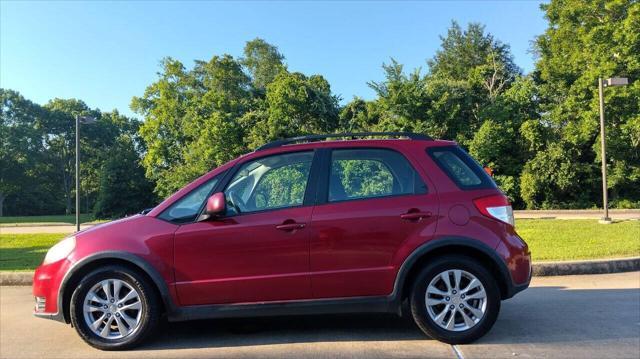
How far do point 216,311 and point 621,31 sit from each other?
28.1m

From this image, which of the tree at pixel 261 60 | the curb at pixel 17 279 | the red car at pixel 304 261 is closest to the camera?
the red car at pixel 304 261

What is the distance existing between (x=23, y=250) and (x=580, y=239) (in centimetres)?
1355

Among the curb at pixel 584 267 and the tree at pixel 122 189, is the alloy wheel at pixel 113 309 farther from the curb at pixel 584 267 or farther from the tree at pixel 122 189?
the tree at pixel 122 189

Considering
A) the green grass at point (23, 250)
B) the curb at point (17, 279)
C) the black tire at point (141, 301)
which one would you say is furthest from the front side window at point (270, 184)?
the green grass at point (23, 250)

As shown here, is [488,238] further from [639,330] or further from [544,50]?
[544,50]

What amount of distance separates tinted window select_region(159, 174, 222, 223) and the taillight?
2436 millimetres

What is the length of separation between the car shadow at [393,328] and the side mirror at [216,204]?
1285 millimetres

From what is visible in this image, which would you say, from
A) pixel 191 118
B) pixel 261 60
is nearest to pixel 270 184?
pixel 191 118

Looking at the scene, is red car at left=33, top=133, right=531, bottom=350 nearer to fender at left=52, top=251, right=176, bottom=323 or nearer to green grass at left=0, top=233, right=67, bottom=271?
fender at left=52, top=251, right=176, bottom=323

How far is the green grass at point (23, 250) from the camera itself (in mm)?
9969

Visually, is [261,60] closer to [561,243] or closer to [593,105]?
[593,105]

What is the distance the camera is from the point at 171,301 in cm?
445

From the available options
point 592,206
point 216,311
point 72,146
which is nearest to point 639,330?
point 216,311

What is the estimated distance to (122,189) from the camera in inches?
1854
